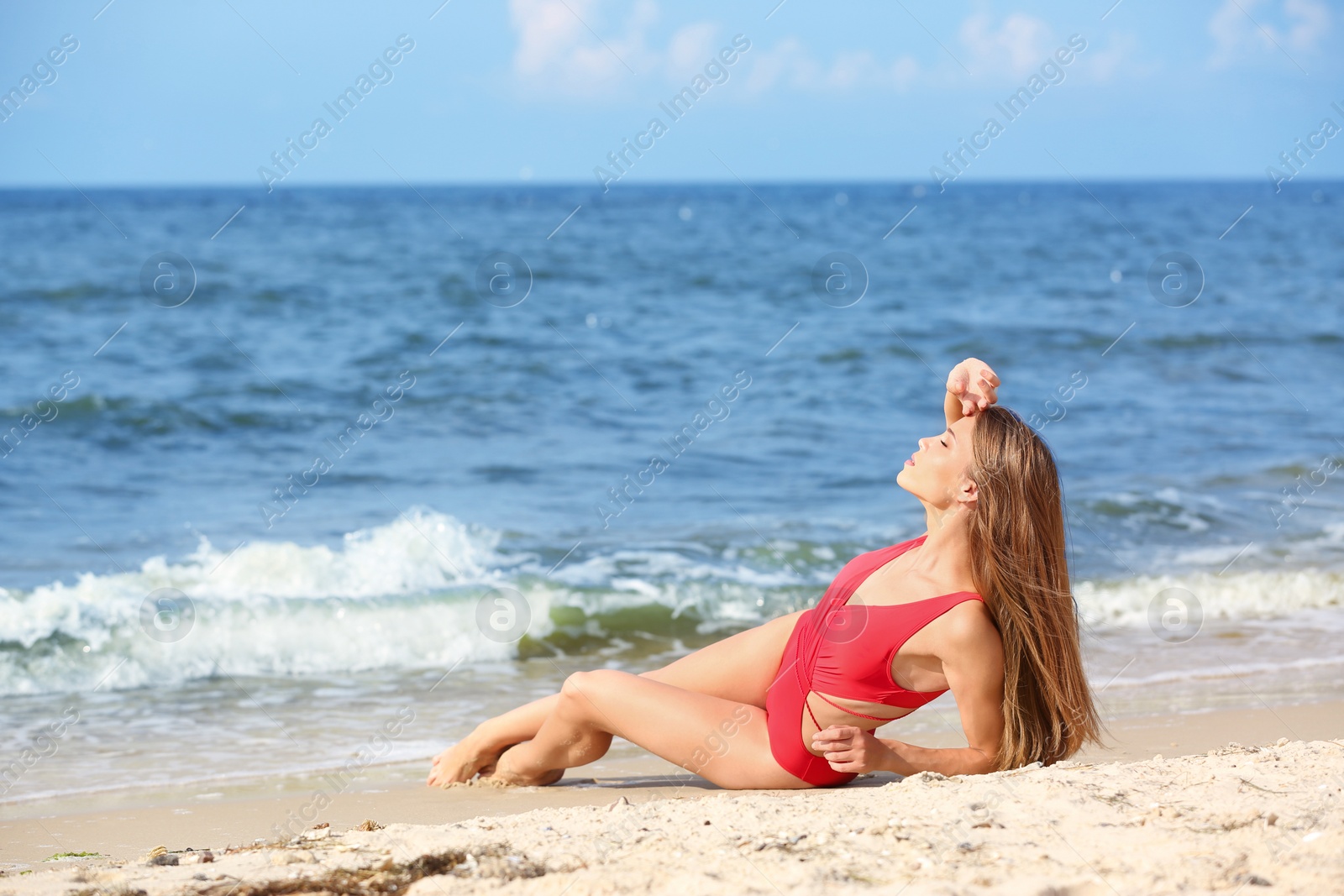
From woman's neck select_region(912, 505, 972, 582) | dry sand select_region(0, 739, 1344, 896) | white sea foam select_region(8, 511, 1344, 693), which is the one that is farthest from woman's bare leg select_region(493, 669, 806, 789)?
white sea foam select_region(8, 511, 1344, 693)

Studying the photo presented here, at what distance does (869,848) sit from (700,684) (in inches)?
44.9

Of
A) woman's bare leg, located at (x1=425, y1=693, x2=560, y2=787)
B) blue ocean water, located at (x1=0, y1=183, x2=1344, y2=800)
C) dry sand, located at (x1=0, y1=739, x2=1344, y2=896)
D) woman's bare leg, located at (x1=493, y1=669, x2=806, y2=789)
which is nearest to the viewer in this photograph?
dry sand, located at (x1=0, y1=739, x2=1344, y2=896)

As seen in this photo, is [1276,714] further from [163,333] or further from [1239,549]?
[163,333]

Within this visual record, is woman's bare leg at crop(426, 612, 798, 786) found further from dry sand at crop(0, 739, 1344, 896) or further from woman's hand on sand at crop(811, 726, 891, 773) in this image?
dry sand at crop(0, 739, 1344, 896)

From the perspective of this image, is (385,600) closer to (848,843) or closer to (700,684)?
(700,684)

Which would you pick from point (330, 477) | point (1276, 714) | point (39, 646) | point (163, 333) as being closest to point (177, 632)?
point (39, 646)

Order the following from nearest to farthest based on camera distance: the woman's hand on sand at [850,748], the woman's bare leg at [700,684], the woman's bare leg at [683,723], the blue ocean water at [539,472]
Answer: the woman's hand on sand at [850,748], the woman's bare leg at [683,723], the woman's bare leg at [700,684], the blue ocean water at [539,472]

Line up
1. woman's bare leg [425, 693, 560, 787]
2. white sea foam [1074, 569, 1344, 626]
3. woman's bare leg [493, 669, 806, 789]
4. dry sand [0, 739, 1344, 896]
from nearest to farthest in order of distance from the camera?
1. dry sand [0, 739, 1344, 896]
2. woman's bare leg [493, 669, 806, 789]
3. woman's bare leg [425, 693, 560, 787]
4. white sea foam [1074, 569, 1344, 626]

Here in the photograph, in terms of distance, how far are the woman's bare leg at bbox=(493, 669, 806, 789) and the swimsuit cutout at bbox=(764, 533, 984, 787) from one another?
69 mm

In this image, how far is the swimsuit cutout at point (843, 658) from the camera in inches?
128

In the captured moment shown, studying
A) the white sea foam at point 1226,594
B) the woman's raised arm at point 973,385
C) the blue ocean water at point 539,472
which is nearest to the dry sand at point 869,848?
the woman's raised arm at point 973,385

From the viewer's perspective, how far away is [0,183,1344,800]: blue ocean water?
18.6 ft

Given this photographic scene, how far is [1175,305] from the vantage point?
1914 centimetres

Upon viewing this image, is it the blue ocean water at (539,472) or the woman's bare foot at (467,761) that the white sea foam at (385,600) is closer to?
the blue ocean water at (539,472)
